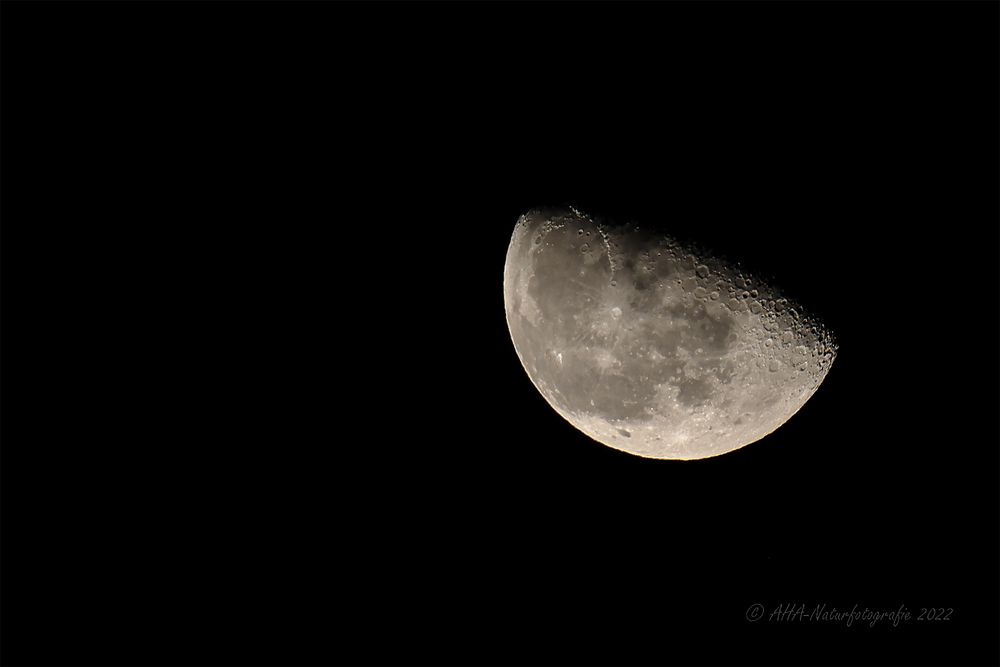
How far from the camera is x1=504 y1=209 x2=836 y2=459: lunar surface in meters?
1.92

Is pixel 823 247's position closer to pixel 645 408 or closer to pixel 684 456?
pixel 645 408

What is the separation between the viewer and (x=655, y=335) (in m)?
1.93

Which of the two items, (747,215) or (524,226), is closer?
(747,215)

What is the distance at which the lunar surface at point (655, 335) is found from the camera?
6.30 ft

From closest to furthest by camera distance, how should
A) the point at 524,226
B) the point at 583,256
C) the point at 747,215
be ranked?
the point at 747,215 → the point at 583,256 → the point at 524,226

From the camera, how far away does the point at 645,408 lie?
6.79 feet

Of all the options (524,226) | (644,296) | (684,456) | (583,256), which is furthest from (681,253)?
(684,456)

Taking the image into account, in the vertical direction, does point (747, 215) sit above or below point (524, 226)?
above

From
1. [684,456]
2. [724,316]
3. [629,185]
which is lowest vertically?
[684,456]

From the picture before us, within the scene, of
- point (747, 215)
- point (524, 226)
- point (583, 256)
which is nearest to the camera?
point (747, 215)

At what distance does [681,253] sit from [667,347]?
27cm

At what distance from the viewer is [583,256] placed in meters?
1.99

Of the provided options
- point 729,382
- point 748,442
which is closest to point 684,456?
point 748,442

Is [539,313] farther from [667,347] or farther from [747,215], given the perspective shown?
[747,215]
